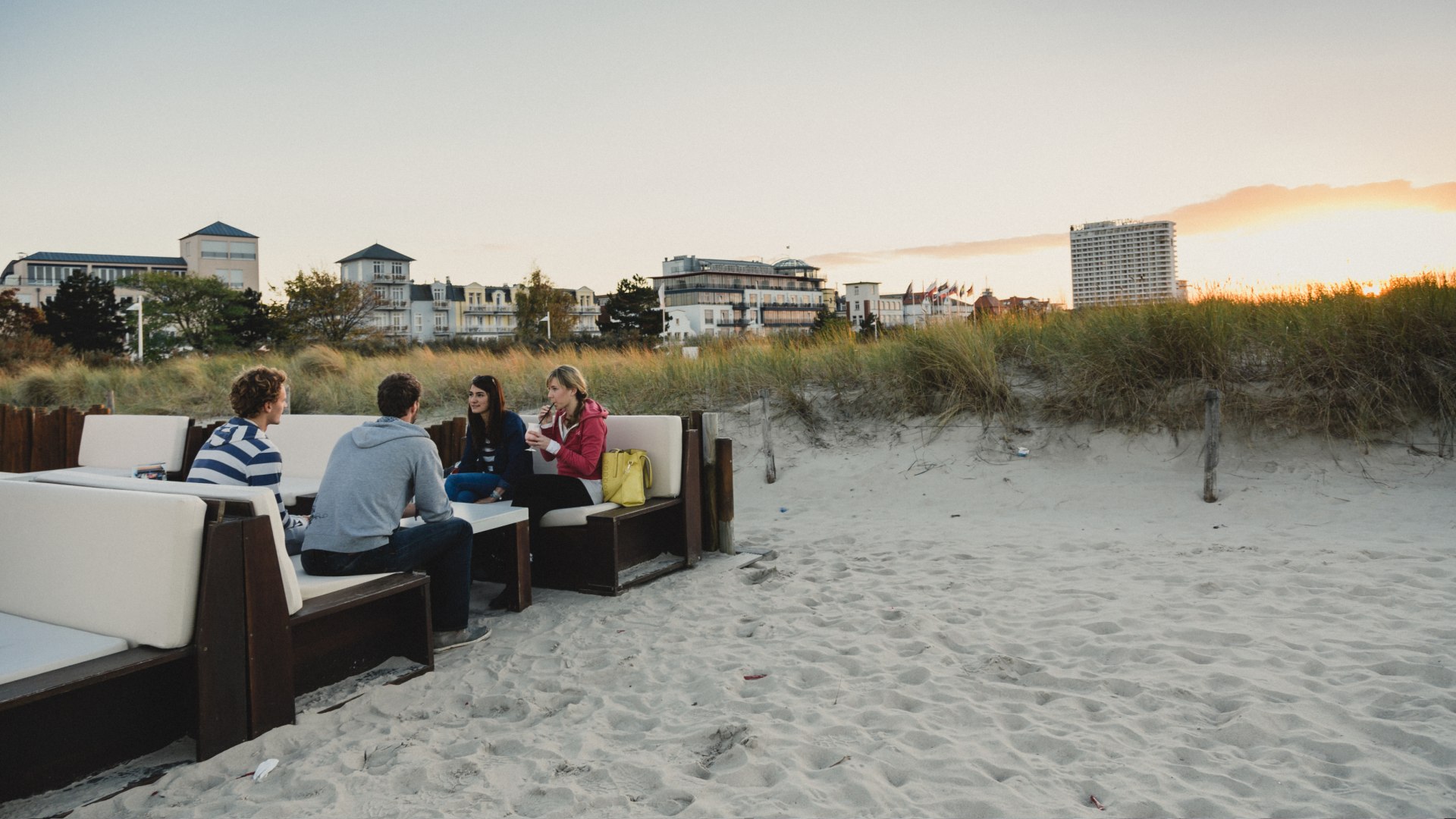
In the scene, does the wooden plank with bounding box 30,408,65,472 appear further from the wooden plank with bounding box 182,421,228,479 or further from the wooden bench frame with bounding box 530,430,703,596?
the wooden bench frame with bounding box 530,430,703,596

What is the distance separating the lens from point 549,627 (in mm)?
4605

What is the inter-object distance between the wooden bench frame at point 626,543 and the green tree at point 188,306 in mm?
44297

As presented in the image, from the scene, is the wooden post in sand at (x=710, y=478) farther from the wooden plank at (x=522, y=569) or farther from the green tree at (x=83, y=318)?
the green tree at (x=83, y=318)

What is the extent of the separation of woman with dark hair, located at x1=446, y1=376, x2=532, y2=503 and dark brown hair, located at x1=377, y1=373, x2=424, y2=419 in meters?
1.19

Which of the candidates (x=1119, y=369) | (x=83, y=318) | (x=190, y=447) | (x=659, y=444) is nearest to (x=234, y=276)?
(x=83, y=318)

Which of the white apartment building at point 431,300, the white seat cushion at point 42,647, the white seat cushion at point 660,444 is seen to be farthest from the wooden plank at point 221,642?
the white apartment building at point 431,300

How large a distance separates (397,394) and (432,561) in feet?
2.72

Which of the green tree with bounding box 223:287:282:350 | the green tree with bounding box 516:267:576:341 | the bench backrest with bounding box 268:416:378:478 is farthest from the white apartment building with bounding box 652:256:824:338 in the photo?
the bench backrest with bounding box 268:416:378:478

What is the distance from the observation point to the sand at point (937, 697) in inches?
107

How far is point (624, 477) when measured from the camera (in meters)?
5.53

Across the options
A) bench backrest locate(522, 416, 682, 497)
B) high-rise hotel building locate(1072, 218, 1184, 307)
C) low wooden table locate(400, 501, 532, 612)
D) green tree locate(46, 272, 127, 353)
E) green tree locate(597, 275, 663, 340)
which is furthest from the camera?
green tree locate(597, 275, 663, 340)

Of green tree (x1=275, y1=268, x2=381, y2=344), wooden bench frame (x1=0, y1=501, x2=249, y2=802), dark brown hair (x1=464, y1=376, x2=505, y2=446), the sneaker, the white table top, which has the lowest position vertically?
the sneaker

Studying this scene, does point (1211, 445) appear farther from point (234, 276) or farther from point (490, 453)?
point (234, 276)

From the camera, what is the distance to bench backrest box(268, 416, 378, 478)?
664 cm
